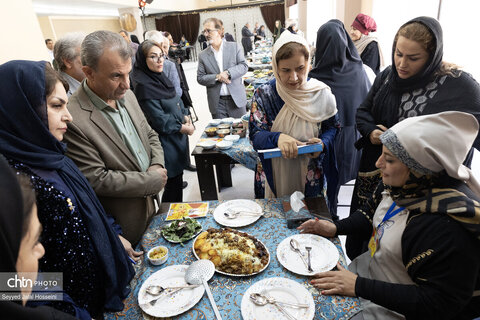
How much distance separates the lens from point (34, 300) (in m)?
0.76

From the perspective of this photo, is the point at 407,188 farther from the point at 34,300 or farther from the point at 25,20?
the point at 25,20

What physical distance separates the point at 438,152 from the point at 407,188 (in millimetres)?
191

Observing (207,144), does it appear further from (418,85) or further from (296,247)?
(418,85)

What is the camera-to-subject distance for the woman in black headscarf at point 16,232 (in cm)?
47

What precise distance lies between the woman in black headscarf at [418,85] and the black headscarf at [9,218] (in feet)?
5.23

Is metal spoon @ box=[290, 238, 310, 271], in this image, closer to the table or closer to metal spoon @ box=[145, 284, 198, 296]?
metal spoon @ box=[145, 284, 198, 296]

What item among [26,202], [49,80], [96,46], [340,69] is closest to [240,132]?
[340,69]

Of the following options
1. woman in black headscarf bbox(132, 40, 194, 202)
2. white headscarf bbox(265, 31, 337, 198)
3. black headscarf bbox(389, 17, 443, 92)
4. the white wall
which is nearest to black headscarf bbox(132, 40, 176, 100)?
woman in black headscarf bbox(132, 40, 194, 202)

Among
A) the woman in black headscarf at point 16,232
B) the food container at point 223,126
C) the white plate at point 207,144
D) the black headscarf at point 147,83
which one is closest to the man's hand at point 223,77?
the food container at point 223,126

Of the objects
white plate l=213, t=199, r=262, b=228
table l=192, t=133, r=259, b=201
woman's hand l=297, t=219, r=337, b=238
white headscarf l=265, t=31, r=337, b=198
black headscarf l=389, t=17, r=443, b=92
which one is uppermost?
black headscarf l=389, t=17, r=443, b=92

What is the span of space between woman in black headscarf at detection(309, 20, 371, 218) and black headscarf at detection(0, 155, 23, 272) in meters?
2.14

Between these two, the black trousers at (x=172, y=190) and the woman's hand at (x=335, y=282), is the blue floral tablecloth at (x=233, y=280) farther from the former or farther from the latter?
the black trousers at (x=172, y=190)

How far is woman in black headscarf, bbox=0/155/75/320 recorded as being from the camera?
0.47 m

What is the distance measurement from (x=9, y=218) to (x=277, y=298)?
A: 81 centimetres
